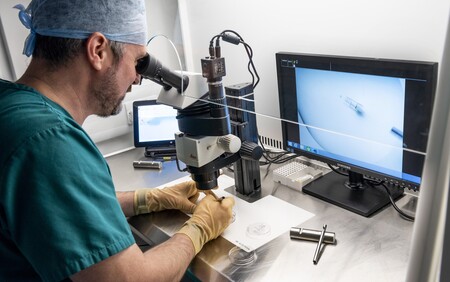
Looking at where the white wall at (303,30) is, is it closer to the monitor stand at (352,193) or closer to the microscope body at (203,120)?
the microscope body at (203,120)

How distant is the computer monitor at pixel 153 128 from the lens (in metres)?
1.88

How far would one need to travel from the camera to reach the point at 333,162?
51.8 inches

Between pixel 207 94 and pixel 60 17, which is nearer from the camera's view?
pixel 60 17

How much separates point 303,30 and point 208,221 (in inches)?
29.1

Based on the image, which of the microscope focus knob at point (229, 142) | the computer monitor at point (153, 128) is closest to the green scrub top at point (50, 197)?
the microscope focus knob at point (229, 142)

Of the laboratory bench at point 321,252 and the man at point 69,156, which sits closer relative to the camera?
the man at point 69,156

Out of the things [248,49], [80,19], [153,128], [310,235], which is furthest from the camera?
[153,128]

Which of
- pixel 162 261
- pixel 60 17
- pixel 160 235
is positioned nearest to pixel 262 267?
pixel 162 261

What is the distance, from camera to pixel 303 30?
4.69 feet

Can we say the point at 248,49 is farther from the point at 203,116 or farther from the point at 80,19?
the point at 80,19

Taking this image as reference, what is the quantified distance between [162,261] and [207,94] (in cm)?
46

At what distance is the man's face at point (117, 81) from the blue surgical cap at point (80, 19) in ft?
0.16

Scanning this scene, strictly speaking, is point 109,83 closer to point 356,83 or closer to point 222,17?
point 222,17

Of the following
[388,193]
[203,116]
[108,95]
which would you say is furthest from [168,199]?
[388,193]
